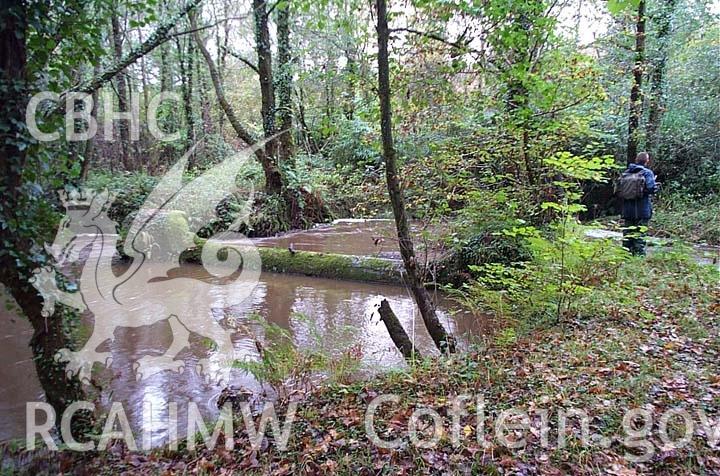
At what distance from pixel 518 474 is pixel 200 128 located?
2023 centimetres

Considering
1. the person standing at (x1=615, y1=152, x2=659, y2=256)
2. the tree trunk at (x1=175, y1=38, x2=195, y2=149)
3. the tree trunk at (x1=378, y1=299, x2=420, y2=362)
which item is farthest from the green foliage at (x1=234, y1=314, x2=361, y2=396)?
the tree trunk at (x1=175, y1=38, x2=195, y2=149)

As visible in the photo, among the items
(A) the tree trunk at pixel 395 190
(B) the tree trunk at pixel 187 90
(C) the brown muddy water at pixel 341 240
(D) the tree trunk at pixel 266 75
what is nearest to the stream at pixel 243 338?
(A) the tree trunk at pixel 395 190

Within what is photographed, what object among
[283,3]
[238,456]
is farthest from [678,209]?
[238,456]

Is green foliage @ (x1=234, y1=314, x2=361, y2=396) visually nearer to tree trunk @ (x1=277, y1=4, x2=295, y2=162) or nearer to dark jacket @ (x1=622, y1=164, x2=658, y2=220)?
dark jacket @ (x1=622, y1=164, x2=658, y2=220)

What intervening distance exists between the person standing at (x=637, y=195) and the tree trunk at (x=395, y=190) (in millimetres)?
4487

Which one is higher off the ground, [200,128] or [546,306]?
[200,128]

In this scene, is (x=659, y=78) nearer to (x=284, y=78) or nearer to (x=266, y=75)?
(x=284, y=78)

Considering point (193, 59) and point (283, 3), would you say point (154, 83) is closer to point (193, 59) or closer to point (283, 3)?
point (193, 59)

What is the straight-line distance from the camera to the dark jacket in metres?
7.62

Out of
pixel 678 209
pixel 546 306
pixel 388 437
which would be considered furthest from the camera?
pixel 678 209

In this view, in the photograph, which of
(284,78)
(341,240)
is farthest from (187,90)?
(341,240)

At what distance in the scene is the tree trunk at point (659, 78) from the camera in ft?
38.1

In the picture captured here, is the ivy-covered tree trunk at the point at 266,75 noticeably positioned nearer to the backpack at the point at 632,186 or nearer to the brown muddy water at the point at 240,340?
the brown muddy water at the point at 240,340

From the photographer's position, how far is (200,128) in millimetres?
20234
